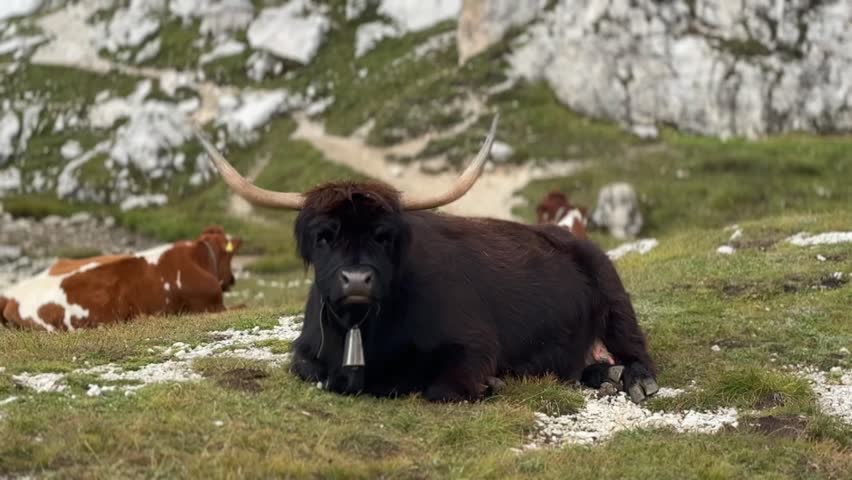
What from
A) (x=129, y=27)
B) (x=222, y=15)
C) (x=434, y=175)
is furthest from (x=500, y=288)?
(x=129, y=27)

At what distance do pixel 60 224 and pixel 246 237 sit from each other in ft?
37.3

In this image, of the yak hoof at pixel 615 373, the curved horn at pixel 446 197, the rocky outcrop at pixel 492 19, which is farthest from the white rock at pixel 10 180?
the yak hoof at pixel 615 373

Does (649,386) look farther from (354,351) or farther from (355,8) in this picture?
(355,8)

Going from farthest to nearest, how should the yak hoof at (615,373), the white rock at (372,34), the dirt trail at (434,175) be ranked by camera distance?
1. the white rock at (372,34)
2. the dirt trail at (434,175)
3. the yak hoof at (615,373)

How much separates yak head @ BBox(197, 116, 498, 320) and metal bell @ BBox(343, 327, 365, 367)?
0.21m

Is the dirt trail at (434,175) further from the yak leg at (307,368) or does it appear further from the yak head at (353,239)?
the yak head at (353,239)

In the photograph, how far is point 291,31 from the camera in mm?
63344

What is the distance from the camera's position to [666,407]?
8.65m

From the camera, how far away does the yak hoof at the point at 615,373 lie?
30.5ft

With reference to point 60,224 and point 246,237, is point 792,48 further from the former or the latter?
point 60,224

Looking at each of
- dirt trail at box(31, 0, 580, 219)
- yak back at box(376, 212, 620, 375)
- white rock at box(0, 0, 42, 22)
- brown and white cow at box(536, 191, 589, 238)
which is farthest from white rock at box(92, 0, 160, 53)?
yak back at box(376, 212, 620, 375)

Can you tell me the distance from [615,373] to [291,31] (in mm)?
56838

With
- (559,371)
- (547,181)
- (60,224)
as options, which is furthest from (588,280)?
(60,224)

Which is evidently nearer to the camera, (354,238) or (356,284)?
(356,284)
